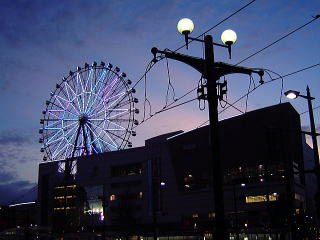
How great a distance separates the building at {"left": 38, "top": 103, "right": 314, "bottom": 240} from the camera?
86625 mm

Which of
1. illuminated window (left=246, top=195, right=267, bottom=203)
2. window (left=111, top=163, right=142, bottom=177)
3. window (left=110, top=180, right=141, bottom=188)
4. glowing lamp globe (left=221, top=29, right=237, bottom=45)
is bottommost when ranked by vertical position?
glowing lamp globe (left=221, top=29, right=237, bottom=45)

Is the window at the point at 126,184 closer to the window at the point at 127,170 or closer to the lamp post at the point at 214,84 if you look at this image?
the window at the point at 127,170

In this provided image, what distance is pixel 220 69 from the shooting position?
12.8 m

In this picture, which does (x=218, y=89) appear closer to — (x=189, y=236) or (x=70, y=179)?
(x=189, y=236)

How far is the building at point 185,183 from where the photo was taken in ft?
284

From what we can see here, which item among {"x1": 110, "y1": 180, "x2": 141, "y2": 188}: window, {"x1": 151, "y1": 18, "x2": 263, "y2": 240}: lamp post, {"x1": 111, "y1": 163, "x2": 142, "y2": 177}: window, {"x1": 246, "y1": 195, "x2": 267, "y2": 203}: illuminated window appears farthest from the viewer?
{"x1": 111, "y1": 163, "x2": 142, "y2": 177}: window

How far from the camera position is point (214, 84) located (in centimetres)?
1240

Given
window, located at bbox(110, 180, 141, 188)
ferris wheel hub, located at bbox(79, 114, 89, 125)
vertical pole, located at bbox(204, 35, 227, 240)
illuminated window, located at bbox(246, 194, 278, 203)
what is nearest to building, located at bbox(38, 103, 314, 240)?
window, located at bbox(110, 180, 141, 188)

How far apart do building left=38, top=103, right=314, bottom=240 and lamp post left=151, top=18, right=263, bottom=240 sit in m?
63.8

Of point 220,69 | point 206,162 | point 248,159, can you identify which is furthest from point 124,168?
point 220,69

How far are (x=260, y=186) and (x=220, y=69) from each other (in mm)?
77917

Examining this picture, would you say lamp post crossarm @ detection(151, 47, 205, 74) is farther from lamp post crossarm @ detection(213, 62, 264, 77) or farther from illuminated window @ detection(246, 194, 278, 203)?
illuminated window @ detection(246, 194, 278, 203)

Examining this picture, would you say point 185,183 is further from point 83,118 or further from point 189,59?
point 189,59

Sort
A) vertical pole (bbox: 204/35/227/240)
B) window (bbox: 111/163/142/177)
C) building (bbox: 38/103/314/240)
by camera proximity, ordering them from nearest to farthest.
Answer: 1. vertical pole (bbox: 204/35/227/240)
2. building (bbox: 38/103/314/240)
3. window (bbox: 111/163/142/177)
